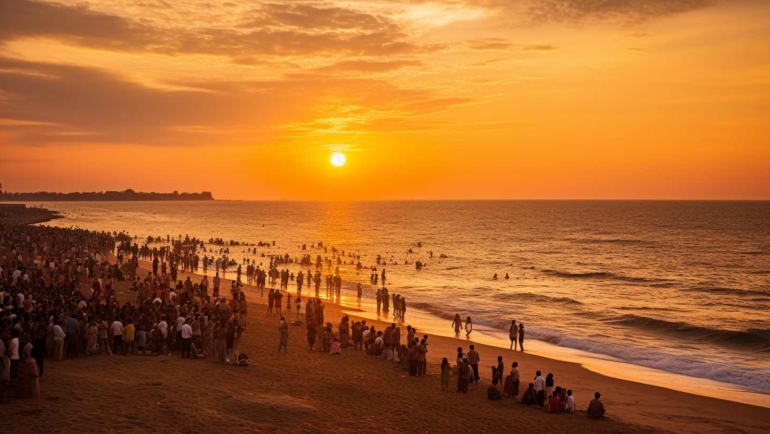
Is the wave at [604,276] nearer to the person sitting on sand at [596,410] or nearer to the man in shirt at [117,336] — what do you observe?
the person sitting on sand at [596,410]

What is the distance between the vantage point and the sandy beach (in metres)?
13.3

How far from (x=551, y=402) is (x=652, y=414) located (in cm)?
351

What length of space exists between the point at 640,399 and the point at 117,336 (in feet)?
57.2

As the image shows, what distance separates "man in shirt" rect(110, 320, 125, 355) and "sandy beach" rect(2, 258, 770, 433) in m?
0.55

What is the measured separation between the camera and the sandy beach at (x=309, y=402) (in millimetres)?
13305

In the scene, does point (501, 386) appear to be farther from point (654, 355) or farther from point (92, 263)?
point (92, 263)

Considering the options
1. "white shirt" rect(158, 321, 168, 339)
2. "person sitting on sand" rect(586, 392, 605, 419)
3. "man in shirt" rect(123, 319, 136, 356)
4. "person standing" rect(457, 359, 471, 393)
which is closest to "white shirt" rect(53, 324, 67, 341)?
"man in shirt" rect(123, 319, 136, 356)

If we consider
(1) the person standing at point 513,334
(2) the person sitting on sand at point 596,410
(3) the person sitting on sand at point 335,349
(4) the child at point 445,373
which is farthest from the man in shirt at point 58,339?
(1) the person standing at point 513,334

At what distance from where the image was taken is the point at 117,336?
18422mm

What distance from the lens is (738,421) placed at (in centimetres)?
1755

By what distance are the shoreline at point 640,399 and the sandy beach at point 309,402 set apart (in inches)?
1.8

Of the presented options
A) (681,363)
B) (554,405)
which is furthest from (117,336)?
(681,363)

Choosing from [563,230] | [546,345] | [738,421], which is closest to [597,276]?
[546,345]

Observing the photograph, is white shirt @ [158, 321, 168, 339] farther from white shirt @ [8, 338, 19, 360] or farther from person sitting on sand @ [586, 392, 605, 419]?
person sitting on sand @ [586, 392, 605, 419]
